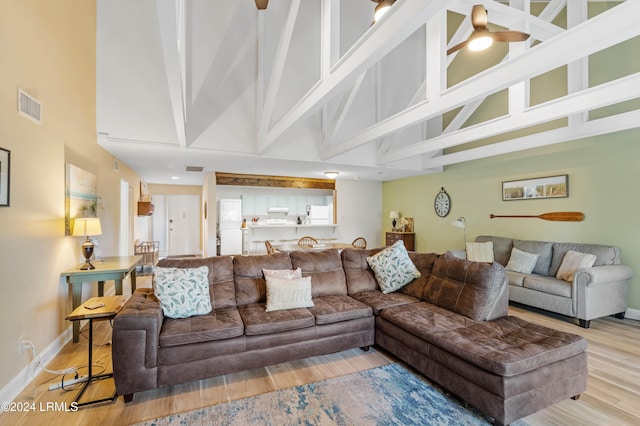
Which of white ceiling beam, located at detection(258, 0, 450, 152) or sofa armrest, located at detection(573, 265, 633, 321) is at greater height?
white ceiling beam, located at detection(258, 0, 450, 152)

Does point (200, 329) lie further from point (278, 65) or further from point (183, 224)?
point (183, 224)

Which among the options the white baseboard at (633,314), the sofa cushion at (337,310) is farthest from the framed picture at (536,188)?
the sofa cushion at (337,310)

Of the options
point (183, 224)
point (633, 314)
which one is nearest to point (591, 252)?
point (633, 314)

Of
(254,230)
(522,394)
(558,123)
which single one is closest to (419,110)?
(558,123)

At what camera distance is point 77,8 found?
3203 mm

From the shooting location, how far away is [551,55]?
7.58 feet

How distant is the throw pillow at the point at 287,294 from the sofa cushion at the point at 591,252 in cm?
375

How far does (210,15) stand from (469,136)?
4.17 metres

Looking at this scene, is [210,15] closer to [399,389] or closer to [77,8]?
[77,8]

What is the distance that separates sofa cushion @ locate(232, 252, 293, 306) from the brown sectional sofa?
1 centimetres

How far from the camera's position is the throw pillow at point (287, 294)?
9.05ft

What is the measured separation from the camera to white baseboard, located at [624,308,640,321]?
3.76 meters

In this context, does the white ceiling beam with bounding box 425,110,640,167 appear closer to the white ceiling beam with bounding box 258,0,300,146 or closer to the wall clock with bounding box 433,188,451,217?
the wall clock with bounding box 433,188,451,217

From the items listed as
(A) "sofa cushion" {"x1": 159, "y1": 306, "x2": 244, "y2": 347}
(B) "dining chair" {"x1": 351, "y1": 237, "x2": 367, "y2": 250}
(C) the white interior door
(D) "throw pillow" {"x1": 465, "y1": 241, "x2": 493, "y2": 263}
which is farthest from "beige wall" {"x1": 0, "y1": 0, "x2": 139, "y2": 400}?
(C) the white interior door
